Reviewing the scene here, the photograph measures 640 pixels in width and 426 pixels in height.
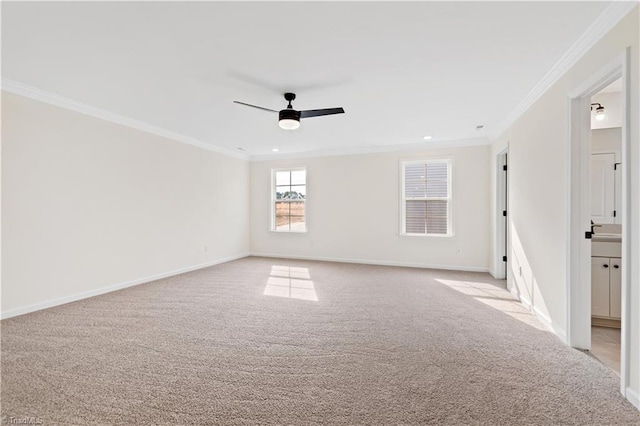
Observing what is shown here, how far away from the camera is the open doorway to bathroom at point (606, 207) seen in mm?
2934

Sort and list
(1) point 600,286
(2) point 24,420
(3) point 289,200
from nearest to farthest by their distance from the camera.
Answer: (2) point 24,420 → (1) point 600,286 → (3) point 289,200

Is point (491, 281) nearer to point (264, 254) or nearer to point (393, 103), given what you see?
point (393, 103)

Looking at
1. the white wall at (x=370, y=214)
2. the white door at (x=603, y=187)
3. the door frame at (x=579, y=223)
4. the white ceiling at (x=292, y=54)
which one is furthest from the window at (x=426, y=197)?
the door frame at (x=579, y=223)

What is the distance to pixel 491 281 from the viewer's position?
4770 millimetres

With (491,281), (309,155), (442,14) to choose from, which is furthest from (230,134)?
(491,281)

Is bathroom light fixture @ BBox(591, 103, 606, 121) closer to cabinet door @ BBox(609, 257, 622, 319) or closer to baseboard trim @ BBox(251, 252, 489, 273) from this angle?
cabinet door @ BBox(609, 257, 622, 319)

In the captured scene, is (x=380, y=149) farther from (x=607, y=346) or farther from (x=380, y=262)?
(x=607, y=346)

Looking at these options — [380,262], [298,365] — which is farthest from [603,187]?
[298,365]

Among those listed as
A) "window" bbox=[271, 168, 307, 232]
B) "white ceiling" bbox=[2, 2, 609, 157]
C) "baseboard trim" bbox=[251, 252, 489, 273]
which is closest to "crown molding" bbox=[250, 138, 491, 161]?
"window" bbox=[271, 168, 307, 232]

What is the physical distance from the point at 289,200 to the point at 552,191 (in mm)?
5275

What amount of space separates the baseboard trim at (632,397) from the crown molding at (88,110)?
240 inches

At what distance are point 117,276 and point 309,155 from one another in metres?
4.43

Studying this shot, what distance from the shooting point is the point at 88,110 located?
385 centimetres

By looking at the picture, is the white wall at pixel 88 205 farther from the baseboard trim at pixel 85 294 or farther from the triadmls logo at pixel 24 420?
the triadmls logo at pixel 24 420
